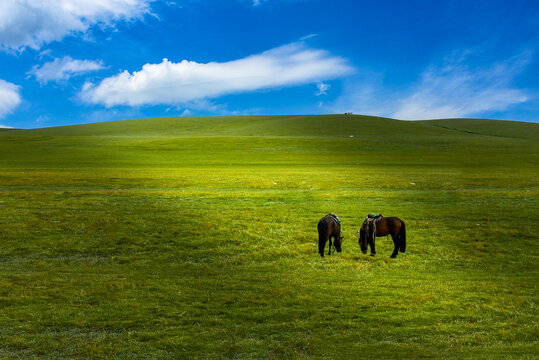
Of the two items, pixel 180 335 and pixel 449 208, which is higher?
pixel 449 208

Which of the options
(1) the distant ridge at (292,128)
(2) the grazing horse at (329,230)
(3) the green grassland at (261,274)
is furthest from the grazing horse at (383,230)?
(1) the distant ridge at (292,128)

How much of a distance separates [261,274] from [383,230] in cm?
1032

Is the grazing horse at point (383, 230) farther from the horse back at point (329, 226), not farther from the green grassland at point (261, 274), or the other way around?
the green grassland at point (261, 274)

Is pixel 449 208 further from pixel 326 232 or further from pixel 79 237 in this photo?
pixel 326 232

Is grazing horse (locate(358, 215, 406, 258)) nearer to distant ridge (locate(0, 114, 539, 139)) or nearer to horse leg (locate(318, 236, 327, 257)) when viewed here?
horse leg (locate(318, 236, 327, 257))

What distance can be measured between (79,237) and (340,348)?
1381 centimetres

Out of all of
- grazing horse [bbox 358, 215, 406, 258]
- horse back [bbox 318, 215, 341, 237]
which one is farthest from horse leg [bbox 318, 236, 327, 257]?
grazing horse [bbox 358, 215, 406, 258]

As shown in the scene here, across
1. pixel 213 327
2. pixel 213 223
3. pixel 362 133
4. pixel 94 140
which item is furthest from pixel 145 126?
pixel 213 327

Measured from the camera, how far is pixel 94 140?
9650 centimetres

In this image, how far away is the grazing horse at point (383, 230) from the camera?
402cm

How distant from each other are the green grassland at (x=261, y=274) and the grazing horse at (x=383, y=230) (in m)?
5.16

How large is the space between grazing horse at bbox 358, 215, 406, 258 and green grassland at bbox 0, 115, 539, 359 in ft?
16.9

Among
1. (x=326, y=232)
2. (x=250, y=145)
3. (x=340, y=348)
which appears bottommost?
(x=340, y=348)

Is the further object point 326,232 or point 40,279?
point 40,279
